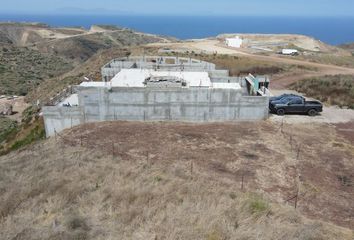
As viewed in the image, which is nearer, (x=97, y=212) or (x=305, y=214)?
(x=97, y=212)

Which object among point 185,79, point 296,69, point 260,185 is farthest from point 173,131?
point 296,69

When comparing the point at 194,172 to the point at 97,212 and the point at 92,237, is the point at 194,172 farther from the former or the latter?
the point at 92,237

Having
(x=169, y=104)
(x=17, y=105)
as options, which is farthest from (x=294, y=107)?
(x=17, y=105)

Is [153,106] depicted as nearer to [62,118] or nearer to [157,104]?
[157,104]

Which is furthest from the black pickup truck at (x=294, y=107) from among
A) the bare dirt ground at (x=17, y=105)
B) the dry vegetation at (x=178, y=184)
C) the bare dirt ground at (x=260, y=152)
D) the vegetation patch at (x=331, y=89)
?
the bare dirt ground at (x=17, y=105)

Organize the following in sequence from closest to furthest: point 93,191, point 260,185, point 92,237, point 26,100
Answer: point 92,237 → point 93,191 → point 260,185 → point 26,100

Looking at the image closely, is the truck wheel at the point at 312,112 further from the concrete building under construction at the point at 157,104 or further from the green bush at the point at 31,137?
the green bush at the point at 31,137
